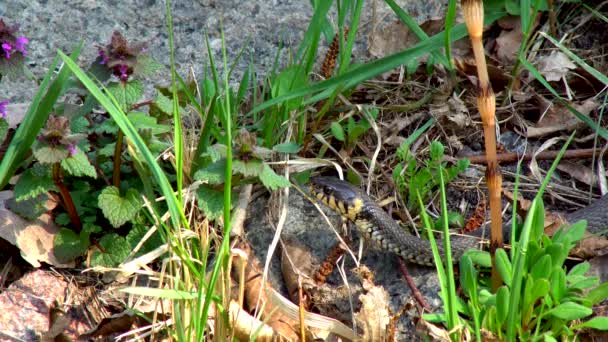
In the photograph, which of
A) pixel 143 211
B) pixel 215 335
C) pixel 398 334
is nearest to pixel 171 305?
pixel 215 335

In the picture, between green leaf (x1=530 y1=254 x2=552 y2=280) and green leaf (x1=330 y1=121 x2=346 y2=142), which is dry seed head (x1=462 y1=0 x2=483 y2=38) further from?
green leaf (x1=330 y1=121 x2=346 y2=142)

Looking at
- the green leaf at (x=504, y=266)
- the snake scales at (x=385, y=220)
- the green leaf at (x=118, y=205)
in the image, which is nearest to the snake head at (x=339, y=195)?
the snake scales at (x=385, y=220)

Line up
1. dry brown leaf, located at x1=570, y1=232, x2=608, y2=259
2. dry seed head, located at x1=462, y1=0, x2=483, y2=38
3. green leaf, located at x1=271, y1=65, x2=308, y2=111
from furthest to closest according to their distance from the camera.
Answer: green leaf, located at x1=271, y1=65, x2=308, y2=111
dry brown leaf, located at x1=570, y1=232, x2=608, y2=259
dry seed head, located at x1=462, y1=0, x2=483, y2=38

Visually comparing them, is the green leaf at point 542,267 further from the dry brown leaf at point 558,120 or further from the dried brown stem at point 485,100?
the dry brown leaf at point 558,120

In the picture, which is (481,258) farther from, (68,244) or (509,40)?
(509,40)

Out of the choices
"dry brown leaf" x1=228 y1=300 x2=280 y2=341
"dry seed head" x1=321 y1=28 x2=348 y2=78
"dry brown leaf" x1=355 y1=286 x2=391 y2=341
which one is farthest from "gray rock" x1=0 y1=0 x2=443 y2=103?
"dry brown leaf" x1=355 y1=286 x2=391 y2=341

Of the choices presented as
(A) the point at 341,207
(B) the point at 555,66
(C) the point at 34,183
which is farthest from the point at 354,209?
(B) the point at 555,66

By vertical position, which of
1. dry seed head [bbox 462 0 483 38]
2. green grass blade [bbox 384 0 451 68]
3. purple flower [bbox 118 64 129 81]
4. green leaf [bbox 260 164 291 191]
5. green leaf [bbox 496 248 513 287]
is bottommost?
green leaf [bbox 496 248 513 287]
